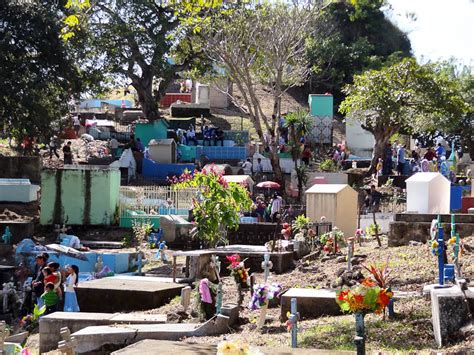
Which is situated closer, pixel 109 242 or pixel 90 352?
pixel 90 352

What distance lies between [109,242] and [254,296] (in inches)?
487

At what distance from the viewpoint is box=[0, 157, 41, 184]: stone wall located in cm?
2877

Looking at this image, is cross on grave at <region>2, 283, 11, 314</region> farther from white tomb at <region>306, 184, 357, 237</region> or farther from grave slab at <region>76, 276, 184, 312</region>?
white tomb at <region>306, 184, 357, 237</region>

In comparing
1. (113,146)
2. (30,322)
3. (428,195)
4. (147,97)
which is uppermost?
(147,97)

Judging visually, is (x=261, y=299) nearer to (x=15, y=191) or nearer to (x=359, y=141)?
(x=15, y=191)

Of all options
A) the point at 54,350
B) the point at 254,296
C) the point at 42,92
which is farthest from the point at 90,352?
the point at 42,92

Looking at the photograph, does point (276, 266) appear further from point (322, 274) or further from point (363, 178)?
point (363, 178)

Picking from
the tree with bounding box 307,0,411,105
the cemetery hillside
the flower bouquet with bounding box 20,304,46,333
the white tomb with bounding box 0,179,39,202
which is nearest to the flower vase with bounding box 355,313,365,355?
the cemetery hillside

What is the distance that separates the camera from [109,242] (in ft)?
76.3

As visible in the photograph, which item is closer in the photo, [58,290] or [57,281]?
[58,290]

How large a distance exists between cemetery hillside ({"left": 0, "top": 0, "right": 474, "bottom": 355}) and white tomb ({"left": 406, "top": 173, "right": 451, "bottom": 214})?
4 centimetres

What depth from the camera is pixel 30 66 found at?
2981 cm

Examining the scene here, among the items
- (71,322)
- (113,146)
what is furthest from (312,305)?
(113,146)

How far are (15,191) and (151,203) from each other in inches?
168
